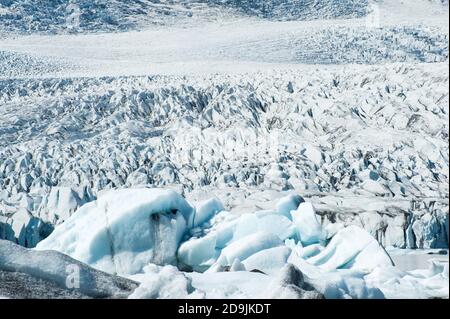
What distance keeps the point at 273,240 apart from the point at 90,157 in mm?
3941

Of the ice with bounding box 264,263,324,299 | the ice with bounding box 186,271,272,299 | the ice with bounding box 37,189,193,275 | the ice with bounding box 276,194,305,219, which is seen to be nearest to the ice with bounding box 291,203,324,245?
the ice with bounding box 276,194,305,219

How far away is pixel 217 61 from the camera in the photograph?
15.4 m

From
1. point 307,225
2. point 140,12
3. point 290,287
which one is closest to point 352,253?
point 307,225

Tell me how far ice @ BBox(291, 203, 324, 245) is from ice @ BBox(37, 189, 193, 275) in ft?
3.78

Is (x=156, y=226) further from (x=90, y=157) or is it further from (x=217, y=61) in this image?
(x=217, y=61)

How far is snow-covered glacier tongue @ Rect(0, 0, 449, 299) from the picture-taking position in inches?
122

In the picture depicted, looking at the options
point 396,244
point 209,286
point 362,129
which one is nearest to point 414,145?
point 362,129

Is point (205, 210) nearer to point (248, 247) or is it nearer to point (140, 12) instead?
point (248, 247)

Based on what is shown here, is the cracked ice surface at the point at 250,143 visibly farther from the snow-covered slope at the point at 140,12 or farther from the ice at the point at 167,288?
the snow-covered slope at the point at 140,12

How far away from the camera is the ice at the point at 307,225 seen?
15.0 feet

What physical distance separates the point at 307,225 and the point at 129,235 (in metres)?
1.55

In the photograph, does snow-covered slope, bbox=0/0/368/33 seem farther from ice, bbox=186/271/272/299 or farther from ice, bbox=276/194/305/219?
ice, bbox=186/271/272/299

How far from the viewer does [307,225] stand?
460 cm
